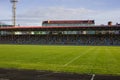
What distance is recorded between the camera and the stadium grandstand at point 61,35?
327 feet

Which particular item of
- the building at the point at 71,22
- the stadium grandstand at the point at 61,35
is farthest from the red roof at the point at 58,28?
the building at the point at 71,22

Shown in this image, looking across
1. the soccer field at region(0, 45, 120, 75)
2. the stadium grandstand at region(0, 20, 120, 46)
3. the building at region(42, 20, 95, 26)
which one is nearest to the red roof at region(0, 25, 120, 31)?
the stadium grandstand at region(0, 20, 120, 46)

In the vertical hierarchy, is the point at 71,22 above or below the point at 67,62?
above

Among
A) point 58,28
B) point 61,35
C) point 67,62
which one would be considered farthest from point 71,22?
point 67,62

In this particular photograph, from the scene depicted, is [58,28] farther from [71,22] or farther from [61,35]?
[71,22]

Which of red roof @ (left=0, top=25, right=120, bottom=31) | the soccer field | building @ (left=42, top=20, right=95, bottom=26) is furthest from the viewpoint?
building @ (left=42, top=20, right=95, bottom=26)

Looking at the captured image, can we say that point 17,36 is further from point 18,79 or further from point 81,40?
point 18,79

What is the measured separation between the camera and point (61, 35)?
108062mm

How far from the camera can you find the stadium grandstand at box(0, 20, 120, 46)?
9981 centimetres

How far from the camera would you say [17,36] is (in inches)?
4449

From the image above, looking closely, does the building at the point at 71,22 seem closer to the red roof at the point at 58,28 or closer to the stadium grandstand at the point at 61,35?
the stadium grandstand at the point at 61,35

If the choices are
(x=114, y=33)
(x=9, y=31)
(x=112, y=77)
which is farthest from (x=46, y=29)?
→ (x=112, y=77)

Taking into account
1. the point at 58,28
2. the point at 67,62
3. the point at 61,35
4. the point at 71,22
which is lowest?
the point at 67,62

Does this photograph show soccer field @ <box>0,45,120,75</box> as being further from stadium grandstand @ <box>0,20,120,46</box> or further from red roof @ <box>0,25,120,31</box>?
stadium grandstand @ <box>0,20,120,46</box>
